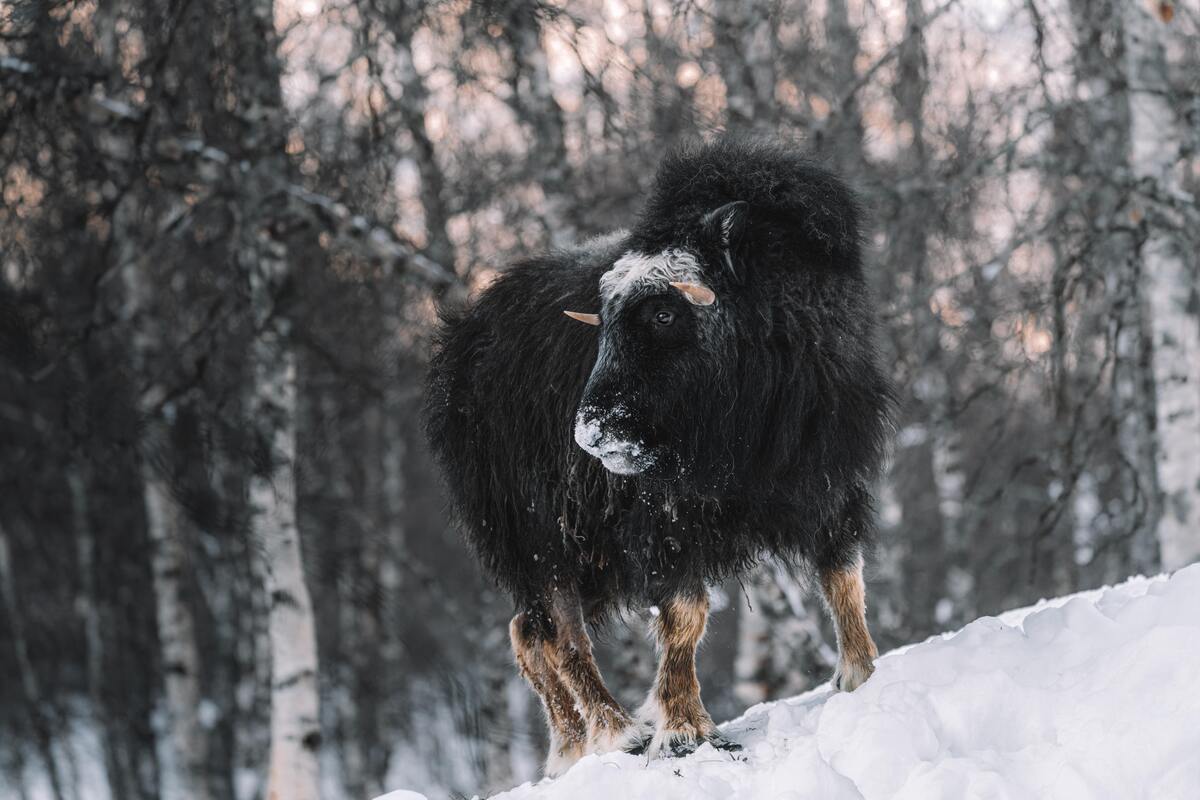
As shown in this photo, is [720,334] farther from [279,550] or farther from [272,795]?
[272,795]

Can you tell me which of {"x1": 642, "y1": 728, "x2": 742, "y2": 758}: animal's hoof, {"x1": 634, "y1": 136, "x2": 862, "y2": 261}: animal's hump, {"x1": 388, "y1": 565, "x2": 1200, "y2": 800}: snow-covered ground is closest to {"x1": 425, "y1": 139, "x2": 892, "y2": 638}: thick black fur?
{"x1": 634, "y1": 136, "x2": 862, "y2": 261}: animal's hump

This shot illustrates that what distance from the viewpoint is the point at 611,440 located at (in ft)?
11.1

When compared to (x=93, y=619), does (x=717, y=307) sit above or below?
above

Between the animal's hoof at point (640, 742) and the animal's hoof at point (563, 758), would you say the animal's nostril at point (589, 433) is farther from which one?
the animal's hoof at point (563, 758)

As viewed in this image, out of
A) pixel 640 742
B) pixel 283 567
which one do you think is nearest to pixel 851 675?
pixel 640 742

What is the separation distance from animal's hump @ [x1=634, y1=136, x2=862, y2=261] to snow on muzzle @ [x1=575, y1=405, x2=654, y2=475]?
72 centimetres

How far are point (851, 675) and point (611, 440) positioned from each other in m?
1.41

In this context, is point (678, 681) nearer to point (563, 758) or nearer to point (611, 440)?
point (563, 758)

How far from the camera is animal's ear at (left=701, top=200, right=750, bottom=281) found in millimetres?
3723

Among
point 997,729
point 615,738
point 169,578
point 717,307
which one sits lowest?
point 169,578

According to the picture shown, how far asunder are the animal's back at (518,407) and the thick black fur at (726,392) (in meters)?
0.01

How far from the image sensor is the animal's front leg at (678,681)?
368 cm

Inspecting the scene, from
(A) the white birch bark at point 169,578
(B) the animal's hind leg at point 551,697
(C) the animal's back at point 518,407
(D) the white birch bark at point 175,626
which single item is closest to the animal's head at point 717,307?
(C) the animal's back at point 518,407

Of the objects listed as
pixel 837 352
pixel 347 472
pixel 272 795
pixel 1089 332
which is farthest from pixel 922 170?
pixel 347 472
